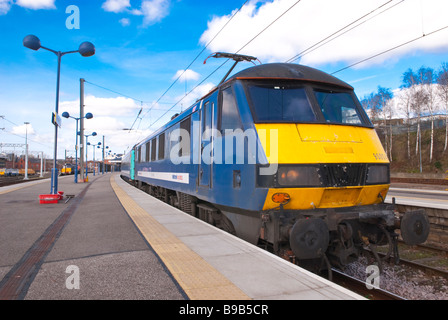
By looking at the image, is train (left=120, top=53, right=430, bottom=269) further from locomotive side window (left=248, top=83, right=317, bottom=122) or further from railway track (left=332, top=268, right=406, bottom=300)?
railway track (left=332, top=268, right=406, bottom=300)

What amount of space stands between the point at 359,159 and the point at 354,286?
197 centimetres

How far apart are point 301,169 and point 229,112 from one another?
66.3 inches

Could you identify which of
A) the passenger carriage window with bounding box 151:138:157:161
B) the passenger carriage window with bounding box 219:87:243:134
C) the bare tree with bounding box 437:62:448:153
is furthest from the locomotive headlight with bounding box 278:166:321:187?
the bare tree with bounding box 437:62:448:153

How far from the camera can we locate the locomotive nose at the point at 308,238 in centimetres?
407

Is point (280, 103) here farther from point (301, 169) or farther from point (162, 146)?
point (162, 146)

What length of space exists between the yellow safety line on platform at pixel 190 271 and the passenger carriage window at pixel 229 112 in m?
2.11

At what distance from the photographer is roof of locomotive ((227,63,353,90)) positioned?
5.14 meters

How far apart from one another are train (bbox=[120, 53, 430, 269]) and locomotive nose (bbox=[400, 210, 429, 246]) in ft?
0.05

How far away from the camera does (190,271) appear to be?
3.91 metres

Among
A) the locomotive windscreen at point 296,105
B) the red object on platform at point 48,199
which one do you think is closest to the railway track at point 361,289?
the locomotive windscreen at point 296,105

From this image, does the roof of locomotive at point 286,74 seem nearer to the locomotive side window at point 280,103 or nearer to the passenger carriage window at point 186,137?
the locomotive side window at point 280,103

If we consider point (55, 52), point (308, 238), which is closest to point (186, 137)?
point (308, 238)

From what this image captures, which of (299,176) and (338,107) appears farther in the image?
(338,107)
